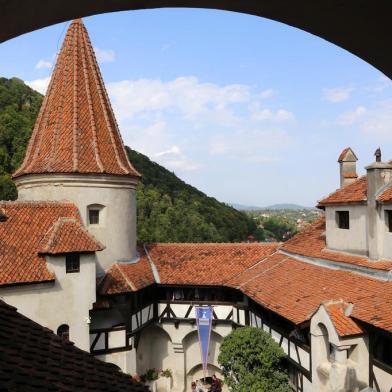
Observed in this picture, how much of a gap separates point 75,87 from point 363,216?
12290 millimetres

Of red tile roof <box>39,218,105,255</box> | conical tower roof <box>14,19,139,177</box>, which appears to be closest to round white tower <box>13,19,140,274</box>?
conical tower roof <box>14,19,139,177</box>

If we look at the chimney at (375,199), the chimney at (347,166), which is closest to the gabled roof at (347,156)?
the chimney at (347,166)

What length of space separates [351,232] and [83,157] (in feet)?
34.3

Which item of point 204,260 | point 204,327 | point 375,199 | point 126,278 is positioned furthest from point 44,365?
point 204,260

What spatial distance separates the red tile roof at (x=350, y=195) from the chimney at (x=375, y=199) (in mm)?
501

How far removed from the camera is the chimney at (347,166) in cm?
1931

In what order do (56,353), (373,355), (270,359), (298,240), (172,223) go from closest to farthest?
(56,353) → (373,355) → (270,359) → (298,240) → (172,223)

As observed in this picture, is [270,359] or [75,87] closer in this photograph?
[270,359]

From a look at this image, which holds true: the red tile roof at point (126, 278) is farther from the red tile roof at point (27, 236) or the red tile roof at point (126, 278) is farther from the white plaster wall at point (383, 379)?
the white plaster wall at point (383, 379)

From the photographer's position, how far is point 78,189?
16.9 m

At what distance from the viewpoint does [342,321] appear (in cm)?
1112

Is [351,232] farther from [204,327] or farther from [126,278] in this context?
[126,278]

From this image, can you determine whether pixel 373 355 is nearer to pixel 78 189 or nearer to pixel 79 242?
pixel 79 242

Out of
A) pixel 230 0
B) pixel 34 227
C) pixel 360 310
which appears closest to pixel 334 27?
pixel 230 0
